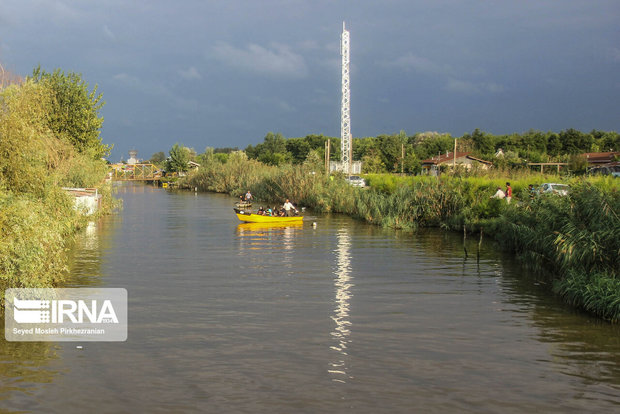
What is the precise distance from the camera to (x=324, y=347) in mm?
12891

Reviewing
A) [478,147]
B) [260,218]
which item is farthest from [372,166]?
[260,218]

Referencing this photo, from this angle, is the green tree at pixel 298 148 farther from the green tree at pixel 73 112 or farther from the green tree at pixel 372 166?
the green tree at pixel 73 112

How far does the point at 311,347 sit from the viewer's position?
42.3 ft

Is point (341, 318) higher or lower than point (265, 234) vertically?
lower

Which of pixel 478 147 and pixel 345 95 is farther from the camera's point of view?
pixel 478 147

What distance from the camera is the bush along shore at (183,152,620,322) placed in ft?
53.3

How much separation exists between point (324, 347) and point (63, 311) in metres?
6.68

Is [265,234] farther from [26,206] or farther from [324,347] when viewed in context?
[324,347]

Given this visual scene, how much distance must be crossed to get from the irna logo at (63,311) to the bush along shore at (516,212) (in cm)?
1205

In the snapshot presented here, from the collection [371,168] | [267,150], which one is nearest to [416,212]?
[371,168]

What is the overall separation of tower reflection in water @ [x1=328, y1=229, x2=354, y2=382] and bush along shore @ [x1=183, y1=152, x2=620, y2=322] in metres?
6.05

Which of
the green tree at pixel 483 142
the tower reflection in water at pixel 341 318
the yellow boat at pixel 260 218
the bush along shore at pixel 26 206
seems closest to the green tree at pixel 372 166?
the green tree at pixel 483 142

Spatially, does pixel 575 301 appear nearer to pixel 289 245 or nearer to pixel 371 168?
pixel 289 245

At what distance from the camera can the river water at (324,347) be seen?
1024 cm
